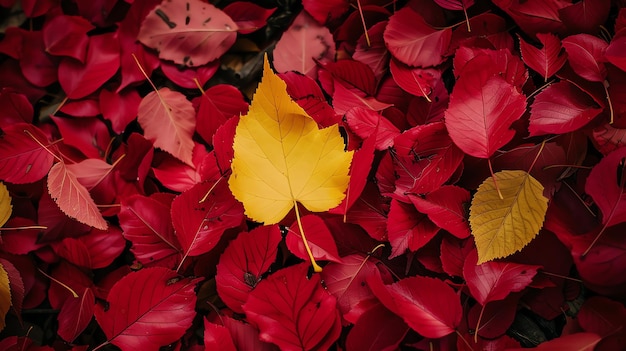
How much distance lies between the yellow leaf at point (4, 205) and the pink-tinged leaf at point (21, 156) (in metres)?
0.02

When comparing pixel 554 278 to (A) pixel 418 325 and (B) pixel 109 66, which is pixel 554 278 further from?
(B) pixel 109 66

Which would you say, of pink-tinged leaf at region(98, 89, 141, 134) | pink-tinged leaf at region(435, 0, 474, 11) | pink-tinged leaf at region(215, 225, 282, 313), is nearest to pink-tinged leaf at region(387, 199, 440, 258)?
pink-tinged leaf at region(215, 225, 282, 313)

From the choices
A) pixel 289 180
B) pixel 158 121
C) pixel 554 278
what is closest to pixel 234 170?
pixel 289 180

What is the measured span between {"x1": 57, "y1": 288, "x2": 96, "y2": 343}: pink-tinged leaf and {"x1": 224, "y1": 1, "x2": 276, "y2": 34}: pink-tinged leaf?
1.04 feet

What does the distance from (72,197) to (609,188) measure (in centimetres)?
47

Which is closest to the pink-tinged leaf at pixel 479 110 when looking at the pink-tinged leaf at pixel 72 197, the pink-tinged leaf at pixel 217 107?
the pink-tinged leaf at pixel 217 107

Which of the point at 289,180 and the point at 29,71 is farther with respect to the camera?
the point at 29,71

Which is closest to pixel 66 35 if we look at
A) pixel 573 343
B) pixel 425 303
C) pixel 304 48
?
pixel 304 48

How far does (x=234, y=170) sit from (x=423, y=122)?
0.19m

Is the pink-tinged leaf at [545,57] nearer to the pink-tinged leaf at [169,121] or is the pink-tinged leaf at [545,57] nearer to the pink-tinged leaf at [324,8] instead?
the pink-tinged leaf at [324,8]

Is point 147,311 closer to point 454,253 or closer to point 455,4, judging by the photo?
point 454,253

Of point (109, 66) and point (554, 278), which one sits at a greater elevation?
point (109, 66)

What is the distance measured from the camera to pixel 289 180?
1.34ft

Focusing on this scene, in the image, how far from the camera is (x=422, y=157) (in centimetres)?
44
